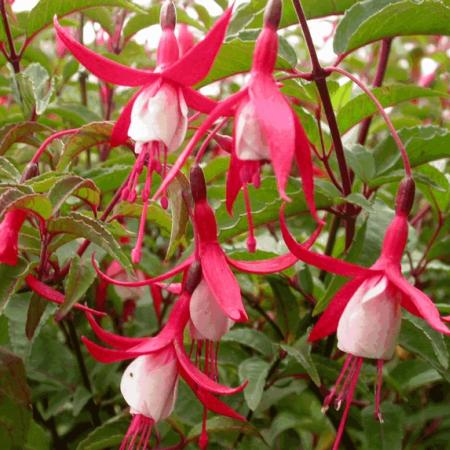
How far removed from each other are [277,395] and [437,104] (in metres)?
1.05

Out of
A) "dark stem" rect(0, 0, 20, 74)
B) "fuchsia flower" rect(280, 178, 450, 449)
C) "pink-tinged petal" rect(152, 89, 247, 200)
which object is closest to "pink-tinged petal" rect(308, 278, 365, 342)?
"fuchsia flower" rect(280, 178, 450, 449)

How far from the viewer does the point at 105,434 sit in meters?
0.93

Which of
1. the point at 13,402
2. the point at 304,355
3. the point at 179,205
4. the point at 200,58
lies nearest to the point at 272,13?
the point at 200,58

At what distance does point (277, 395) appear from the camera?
3.48 ft

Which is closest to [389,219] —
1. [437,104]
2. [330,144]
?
[330,144]

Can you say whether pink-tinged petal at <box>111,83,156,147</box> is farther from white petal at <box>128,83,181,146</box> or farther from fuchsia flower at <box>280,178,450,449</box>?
fuchsia flower at <box>280,178,450,449</box>

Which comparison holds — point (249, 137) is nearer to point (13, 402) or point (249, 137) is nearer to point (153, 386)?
point (153, 386)

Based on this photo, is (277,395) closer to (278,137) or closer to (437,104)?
(278,137)

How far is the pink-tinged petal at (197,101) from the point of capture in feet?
2.06

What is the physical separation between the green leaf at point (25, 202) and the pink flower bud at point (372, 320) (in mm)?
304

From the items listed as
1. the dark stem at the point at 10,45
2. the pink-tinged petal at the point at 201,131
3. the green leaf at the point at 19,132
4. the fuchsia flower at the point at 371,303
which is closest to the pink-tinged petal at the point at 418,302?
the fuchsia flower at the point at 371,303

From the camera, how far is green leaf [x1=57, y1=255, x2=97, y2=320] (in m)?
0.73

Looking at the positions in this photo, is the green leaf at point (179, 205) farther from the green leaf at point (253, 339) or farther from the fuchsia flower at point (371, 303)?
the green leaf at point (253, 339)

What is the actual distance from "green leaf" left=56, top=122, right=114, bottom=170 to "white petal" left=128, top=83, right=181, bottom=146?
133 millimetres
